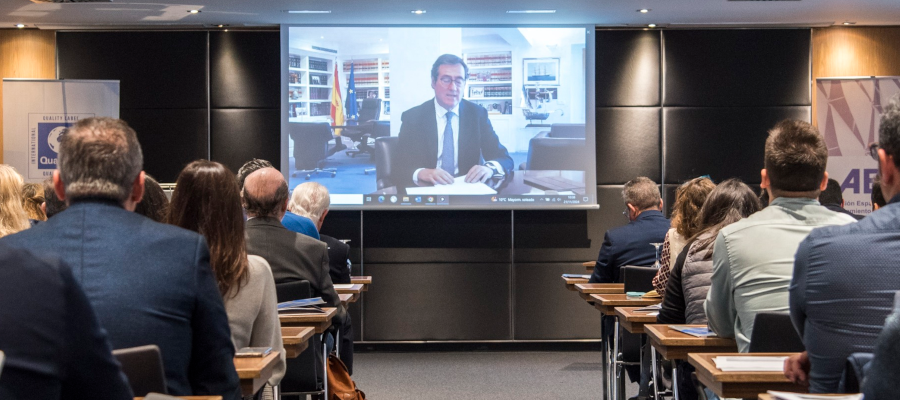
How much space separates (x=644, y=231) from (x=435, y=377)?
1.96 m

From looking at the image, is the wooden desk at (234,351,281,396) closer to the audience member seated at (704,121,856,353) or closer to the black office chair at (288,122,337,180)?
the audience member seated at (704,121,856,353)

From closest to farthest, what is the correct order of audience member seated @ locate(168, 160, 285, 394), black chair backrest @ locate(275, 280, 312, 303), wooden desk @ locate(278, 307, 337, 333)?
audience member seated @ locate(168, 160, 285, 394) < wooden desk @ locate(278, 307, 337, 333) < black chair backrest @ locate(275, 280, 312, 303)

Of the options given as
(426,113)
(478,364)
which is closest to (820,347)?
(478,364)

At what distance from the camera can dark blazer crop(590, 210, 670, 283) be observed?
195 inches

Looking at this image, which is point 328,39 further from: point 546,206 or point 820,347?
point 820,347

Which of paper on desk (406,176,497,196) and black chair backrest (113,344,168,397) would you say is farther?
paper on desk (406,176,497,196)

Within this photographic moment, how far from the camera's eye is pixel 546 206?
706 cm

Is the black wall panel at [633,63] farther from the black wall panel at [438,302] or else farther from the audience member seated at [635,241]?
the audience member seated at [635,241]

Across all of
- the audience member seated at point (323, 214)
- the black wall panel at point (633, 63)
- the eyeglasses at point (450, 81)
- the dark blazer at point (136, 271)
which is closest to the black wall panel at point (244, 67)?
the eyeglasses at point (450, 81)

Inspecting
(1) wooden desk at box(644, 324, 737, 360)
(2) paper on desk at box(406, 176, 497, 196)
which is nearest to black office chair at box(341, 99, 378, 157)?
(2) paper on desk at box(406, 176, 497, 196)

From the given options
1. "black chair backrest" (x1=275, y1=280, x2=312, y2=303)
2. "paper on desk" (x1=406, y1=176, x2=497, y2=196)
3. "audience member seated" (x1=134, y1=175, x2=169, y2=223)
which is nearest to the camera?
"audience member seated" (x1=134, y1=175, x2=169, y2=223)

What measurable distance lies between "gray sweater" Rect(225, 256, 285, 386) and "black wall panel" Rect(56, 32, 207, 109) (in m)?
5.04

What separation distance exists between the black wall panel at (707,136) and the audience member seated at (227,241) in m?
5.33

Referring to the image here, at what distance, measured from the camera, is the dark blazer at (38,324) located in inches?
46.1
